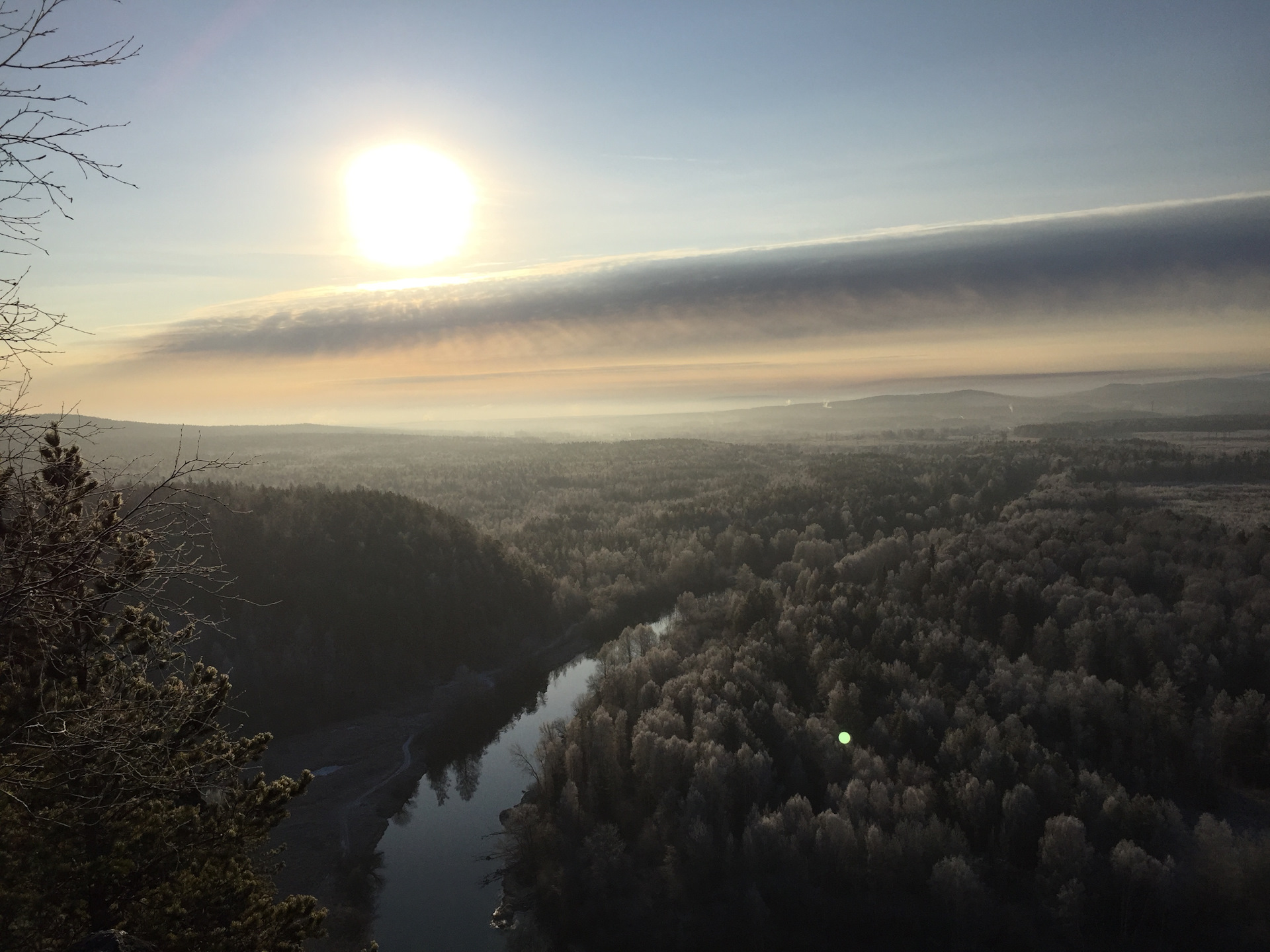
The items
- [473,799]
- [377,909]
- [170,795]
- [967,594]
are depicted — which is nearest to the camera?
[170,795]

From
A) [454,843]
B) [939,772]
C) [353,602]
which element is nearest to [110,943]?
[454,843]

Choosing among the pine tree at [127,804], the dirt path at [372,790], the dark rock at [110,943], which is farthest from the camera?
the dirt path at [372,790]

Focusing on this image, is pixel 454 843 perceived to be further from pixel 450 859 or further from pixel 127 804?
pixel 127 804

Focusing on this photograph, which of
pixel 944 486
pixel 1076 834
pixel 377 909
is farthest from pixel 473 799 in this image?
pixel 944 486

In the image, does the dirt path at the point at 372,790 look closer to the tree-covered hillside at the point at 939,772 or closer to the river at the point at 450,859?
the river at the point at 450,859

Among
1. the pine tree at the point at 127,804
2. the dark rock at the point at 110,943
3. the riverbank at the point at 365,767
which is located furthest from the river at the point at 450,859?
the dark rock at the point at 110,943

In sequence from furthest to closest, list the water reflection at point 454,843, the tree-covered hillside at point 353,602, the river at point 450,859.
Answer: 1. the tree-covered hillside at point 353,602
2. the water reflection at point 454,843
3. the river at point 450,859

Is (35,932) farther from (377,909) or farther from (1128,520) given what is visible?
(1128,520)

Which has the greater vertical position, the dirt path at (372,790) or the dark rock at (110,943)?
the dark rock at (110,943)
